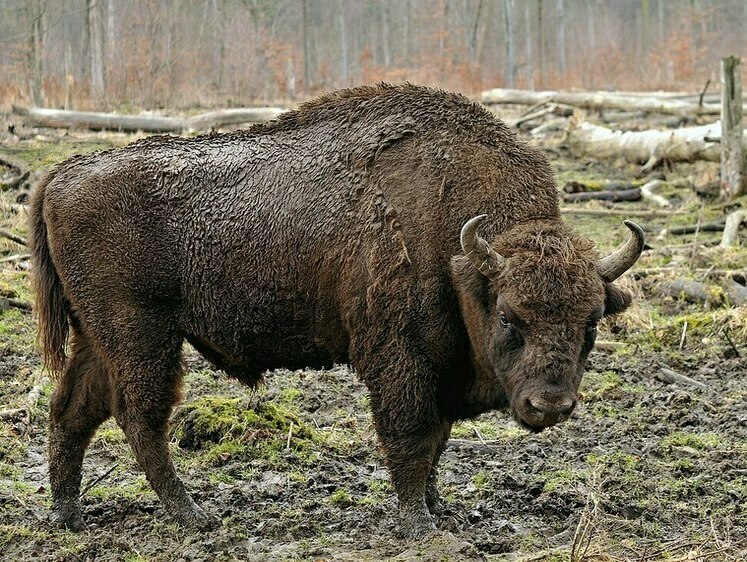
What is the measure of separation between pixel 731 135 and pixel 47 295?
392 inches

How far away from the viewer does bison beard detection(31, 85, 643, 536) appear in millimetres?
5203

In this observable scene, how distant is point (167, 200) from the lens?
18.7 feet

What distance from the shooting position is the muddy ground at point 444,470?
5117mm

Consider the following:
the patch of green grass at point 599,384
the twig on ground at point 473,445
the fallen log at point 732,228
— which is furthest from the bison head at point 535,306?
the fallen log at point 732,228

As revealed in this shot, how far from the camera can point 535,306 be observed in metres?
4.74

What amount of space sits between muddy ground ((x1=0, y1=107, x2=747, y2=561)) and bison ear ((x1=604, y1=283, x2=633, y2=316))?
104 cm

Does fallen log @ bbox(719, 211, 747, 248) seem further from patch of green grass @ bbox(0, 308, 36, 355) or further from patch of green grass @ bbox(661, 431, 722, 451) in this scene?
patch of green grass @ bbox(0, 308, 36, 355)

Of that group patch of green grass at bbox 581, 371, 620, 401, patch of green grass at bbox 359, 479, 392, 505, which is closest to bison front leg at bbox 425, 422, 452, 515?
patch of green grass at bbox 359, 479, 392, 505

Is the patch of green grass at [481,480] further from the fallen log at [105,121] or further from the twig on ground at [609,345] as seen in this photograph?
the fallen log at [105,121]

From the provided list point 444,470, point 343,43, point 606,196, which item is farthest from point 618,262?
point 343,43

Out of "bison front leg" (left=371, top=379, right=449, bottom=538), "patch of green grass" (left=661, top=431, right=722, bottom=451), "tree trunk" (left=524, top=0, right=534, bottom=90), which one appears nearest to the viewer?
"bison front leg" (left=371, top=379, right=449, bottom=538)

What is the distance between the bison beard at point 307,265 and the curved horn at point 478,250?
0.07 feet

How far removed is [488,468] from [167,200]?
263 cm

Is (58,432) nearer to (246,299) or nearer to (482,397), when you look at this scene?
(246,299)
